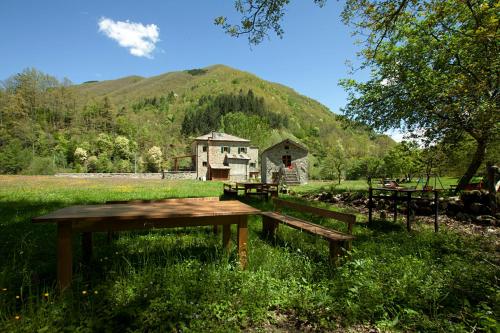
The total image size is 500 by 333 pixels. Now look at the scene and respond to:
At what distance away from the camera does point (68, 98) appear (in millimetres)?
63469

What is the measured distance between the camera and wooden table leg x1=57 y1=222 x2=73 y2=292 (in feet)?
9.31

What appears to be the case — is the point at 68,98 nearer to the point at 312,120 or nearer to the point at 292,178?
the point at 292,178

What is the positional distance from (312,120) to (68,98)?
94862 mm

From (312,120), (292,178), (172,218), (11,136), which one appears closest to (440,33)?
(172,218)

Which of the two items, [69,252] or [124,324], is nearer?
[124,324]

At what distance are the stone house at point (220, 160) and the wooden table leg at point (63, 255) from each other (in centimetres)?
3848

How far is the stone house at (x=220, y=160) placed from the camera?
42.0 m

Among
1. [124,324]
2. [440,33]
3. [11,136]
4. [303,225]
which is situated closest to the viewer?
[124,324]

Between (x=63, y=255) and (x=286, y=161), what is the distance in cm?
2976

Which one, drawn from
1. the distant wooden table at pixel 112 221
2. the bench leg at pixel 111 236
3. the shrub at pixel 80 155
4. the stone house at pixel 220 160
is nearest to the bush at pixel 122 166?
the shrub at pixel 80 155

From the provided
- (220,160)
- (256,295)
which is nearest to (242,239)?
(256,295)

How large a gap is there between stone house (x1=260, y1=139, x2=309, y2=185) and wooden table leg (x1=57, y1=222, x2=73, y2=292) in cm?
2826

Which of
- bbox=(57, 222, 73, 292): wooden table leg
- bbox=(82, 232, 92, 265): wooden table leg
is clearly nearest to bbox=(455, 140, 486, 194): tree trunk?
bbox=(82, 232, 92, 265): wooden table leg

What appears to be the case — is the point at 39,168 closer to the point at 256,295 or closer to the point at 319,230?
the point at 319,230
